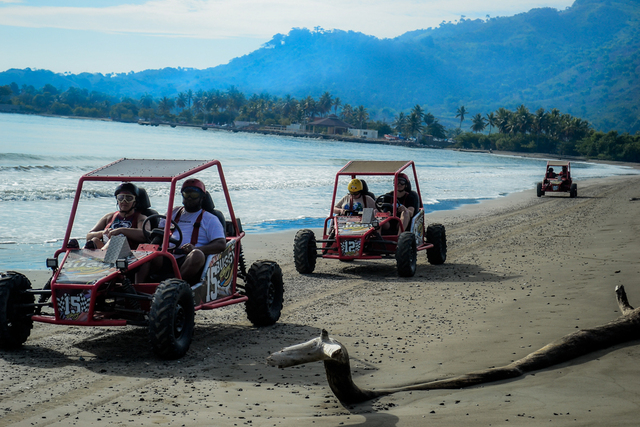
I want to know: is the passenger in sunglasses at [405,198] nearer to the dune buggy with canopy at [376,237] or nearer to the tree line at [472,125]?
the dune buggy with canopy at [376,237]

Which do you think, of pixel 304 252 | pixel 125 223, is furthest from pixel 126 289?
pixel 304 252

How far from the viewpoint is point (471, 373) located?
18.0 ft

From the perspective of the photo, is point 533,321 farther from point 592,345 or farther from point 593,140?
point 593,140

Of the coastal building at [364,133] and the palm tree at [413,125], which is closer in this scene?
the coastal building at [364,133]

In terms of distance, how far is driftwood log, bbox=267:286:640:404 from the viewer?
4.62 meters

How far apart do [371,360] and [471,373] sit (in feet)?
3.61

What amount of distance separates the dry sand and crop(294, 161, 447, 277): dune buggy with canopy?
36 centimetres

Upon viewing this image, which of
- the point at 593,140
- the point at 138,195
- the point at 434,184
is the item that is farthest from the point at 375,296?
the point at 593,140

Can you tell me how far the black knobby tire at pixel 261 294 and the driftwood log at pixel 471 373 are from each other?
8.49 feet

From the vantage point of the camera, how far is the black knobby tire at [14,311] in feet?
20.0

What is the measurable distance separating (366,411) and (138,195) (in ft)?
13.1

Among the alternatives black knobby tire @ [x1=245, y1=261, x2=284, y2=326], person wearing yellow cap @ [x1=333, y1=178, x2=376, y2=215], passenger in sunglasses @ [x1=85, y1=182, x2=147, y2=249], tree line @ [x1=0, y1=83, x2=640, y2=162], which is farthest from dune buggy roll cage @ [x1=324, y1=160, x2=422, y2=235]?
tree line @ [x1=0, y1=83, x2=640, y2=162]

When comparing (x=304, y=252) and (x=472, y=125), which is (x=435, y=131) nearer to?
(x=472, y=125)

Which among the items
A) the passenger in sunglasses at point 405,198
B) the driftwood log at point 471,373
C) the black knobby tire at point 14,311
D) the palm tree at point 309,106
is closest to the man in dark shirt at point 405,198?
the passenger in sunglasses at point 405,198
